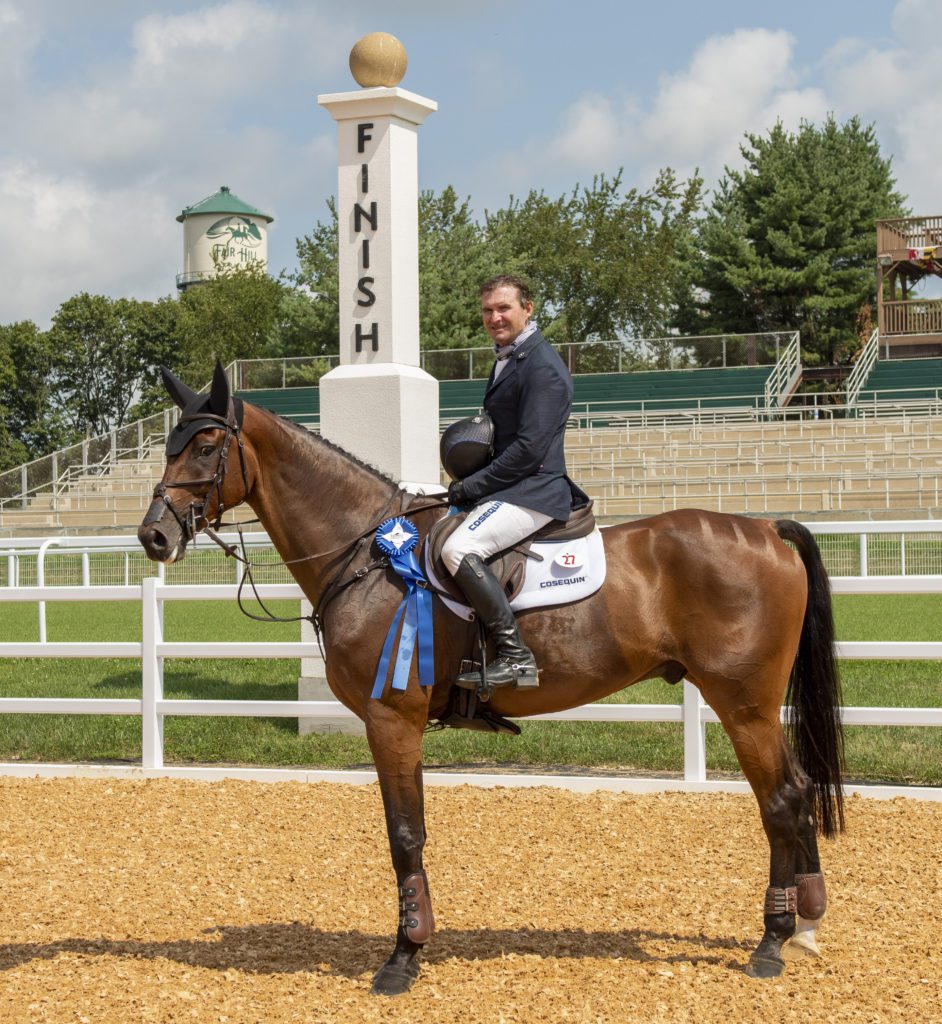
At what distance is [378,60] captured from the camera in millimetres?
10047

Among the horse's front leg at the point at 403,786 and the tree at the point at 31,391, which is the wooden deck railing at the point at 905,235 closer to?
the tree at the point at 31,391

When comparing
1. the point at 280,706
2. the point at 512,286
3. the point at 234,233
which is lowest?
the point at 280,706

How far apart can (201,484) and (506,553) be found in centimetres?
127

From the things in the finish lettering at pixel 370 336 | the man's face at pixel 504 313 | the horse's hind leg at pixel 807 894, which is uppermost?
the finish lettering at pixel 370 336

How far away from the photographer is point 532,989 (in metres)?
4.82

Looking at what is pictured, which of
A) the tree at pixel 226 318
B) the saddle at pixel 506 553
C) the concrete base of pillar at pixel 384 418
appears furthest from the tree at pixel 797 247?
the saddle at pixel 506 553

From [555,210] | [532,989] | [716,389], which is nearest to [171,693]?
[532,989]

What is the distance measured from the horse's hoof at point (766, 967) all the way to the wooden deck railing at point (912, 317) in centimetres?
4210

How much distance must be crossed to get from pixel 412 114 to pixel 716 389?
991 inches

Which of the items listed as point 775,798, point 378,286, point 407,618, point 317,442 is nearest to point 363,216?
point 378,286

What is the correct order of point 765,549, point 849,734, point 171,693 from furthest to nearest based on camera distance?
point 171,693, point 849,734, point 765,549

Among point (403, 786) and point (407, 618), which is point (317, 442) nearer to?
point (407, 618)

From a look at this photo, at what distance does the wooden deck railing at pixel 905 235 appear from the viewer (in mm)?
44656

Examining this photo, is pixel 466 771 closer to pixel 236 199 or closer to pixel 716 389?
pixel 716 389
